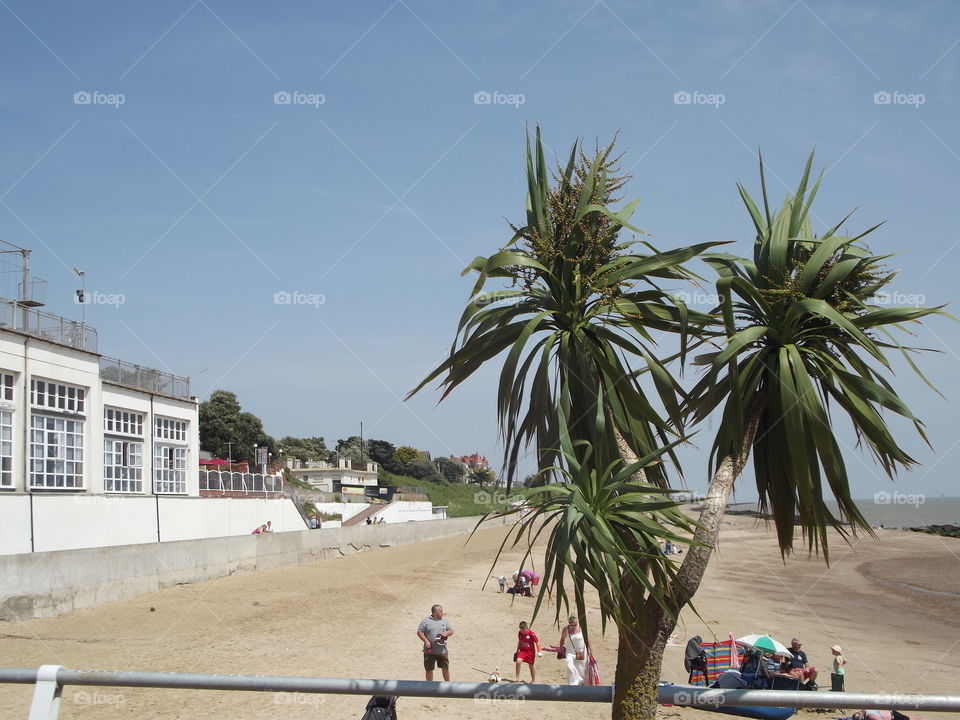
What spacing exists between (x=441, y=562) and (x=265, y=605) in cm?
1699

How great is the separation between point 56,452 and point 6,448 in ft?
7.08

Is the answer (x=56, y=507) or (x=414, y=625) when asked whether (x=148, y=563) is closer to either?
(x=56, y=507)

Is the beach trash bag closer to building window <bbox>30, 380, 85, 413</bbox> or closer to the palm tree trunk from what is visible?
the palm tree trunk

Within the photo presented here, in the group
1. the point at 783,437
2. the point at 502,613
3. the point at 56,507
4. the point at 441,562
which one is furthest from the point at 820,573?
the point at 783,437

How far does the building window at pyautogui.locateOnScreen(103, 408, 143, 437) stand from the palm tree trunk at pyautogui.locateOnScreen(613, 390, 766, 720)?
82.3 ft

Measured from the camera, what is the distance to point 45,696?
12.7ft

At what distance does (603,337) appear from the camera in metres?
4.86

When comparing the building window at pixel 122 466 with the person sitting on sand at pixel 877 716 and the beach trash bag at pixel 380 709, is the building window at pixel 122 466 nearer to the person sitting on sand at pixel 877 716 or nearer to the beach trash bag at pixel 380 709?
the person sitting on sand at pixel 877 716

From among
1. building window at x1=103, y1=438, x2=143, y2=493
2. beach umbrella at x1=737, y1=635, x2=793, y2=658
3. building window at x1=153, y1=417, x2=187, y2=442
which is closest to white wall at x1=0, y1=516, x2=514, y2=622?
building window at x1=103, y1=438, x2=143, y2=493

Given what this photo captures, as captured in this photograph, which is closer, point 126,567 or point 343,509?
point 126,567

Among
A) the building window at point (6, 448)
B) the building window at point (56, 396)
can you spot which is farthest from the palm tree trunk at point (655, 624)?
the building window at point (56, 396)

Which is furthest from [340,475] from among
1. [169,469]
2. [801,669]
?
[801,669]

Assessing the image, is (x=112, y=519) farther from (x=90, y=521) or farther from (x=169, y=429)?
(x=169, y=429)

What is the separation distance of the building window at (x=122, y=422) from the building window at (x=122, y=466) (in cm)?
34
